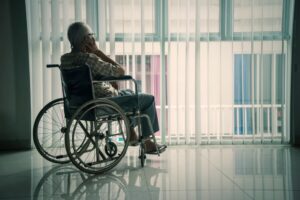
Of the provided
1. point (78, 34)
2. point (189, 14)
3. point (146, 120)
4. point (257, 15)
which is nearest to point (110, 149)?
point (146, 120)

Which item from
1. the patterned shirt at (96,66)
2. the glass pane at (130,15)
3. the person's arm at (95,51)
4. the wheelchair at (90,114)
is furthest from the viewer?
the glass pane at (130,15)

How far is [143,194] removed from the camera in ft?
7.06

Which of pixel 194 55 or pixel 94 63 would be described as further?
pixel 194 55

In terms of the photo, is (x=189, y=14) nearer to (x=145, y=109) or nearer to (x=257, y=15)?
(x=257, y=15)

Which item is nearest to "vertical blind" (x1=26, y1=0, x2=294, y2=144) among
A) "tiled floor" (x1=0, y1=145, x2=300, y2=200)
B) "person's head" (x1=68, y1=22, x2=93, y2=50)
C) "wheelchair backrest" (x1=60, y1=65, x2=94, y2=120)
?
"tiled floor" (x1=0, y1=145, x2=300, y2=200)

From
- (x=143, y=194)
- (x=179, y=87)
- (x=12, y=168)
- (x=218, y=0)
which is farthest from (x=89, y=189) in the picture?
(x=218, y=0)

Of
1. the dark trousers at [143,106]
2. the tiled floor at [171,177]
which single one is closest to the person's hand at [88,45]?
the dark trousers at [143,106]

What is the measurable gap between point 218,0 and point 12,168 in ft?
7.62

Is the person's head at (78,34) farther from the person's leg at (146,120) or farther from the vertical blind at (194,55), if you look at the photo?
the vertical blind at (194,55)

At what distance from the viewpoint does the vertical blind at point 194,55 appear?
3590 mm

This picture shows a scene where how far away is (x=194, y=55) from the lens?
368 centimetres

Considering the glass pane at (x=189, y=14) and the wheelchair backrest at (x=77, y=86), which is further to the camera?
the glass pane at (x=189, y=14)

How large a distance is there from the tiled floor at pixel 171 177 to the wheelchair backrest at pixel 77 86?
0.47 meters

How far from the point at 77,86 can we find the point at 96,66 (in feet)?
0.65
